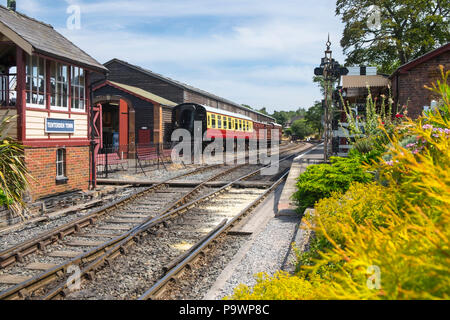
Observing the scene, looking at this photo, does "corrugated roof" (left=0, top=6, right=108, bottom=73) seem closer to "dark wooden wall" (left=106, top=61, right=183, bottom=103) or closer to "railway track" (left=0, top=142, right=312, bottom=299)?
"railway track" (left=0, top=142, right=312, bottom=299)

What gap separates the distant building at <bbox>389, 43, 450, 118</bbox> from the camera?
18.6 metres

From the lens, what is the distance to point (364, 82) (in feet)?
73.3

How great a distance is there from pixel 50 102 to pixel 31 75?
906 millimetres

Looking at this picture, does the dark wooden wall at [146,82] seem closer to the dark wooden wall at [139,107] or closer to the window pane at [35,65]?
the dark wooden wall at [139,107]

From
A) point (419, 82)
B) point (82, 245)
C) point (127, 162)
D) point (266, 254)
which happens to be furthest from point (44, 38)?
→ point (419, 82)

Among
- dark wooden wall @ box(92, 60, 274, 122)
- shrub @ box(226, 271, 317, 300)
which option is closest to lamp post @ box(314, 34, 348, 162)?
shrub @ box(226, 271, 317, 300)

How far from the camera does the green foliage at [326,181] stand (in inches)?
336

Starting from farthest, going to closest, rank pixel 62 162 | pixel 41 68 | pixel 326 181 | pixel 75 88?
pixel 75 88 < pixel 62 162 < pixel 41 68 < pixel 326 181

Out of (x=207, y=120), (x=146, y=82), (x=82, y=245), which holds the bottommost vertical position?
(x=82, y=245)

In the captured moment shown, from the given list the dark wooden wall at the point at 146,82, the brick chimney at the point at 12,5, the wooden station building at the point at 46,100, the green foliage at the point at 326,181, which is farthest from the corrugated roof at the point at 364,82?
the brick chimney at the point at 12,5

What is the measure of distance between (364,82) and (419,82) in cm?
382

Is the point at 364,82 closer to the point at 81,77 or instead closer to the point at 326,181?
the point at 326,181

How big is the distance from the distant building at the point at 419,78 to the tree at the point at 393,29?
10267 millimetres
